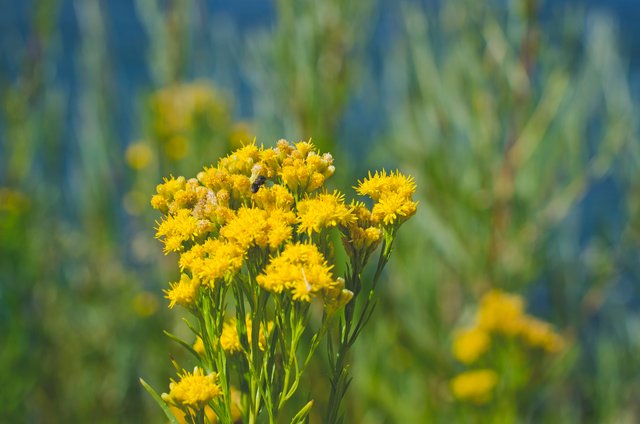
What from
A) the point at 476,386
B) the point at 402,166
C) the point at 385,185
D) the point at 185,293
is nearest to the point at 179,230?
the point at 185,293

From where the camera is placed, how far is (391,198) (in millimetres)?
588

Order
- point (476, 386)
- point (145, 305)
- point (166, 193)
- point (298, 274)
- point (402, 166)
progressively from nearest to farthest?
point (298, 274) → point (166, 193) → point (476, 386) → point (402, 166) → point (145, 305)

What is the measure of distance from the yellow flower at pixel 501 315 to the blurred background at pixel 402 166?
0.05m

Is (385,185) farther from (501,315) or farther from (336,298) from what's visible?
(501,315)

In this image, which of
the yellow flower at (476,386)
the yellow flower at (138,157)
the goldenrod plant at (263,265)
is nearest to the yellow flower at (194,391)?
the goldenrod plant at (263,265)

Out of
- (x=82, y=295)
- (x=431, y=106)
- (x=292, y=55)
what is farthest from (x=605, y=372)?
(x=82, y=295)

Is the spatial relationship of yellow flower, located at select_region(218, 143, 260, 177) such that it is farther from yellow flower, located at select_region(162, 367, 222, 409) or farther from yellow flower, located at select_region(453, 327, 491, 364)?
yellow flower, located at select_region(453, 327, 491, 364)

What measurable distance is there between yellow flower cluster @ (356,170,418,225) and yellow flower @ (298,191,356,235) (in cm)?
3

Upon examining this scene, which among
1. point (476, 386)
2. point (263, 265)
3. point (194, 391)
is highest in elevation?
point (476, 386)

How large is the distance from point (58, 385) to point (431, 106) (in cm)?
108

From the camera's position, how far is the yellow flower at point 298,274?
1.68 ft

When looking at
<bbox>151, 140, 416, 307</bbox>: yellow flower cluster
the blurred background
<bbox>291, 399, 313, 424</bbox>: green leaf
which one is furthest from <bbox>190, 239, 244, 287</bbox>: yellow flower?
the blurred background

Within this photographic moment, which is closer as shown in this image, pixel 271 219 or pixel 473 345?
pixel 271 219

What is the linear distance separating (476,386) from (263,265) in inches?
28.7
